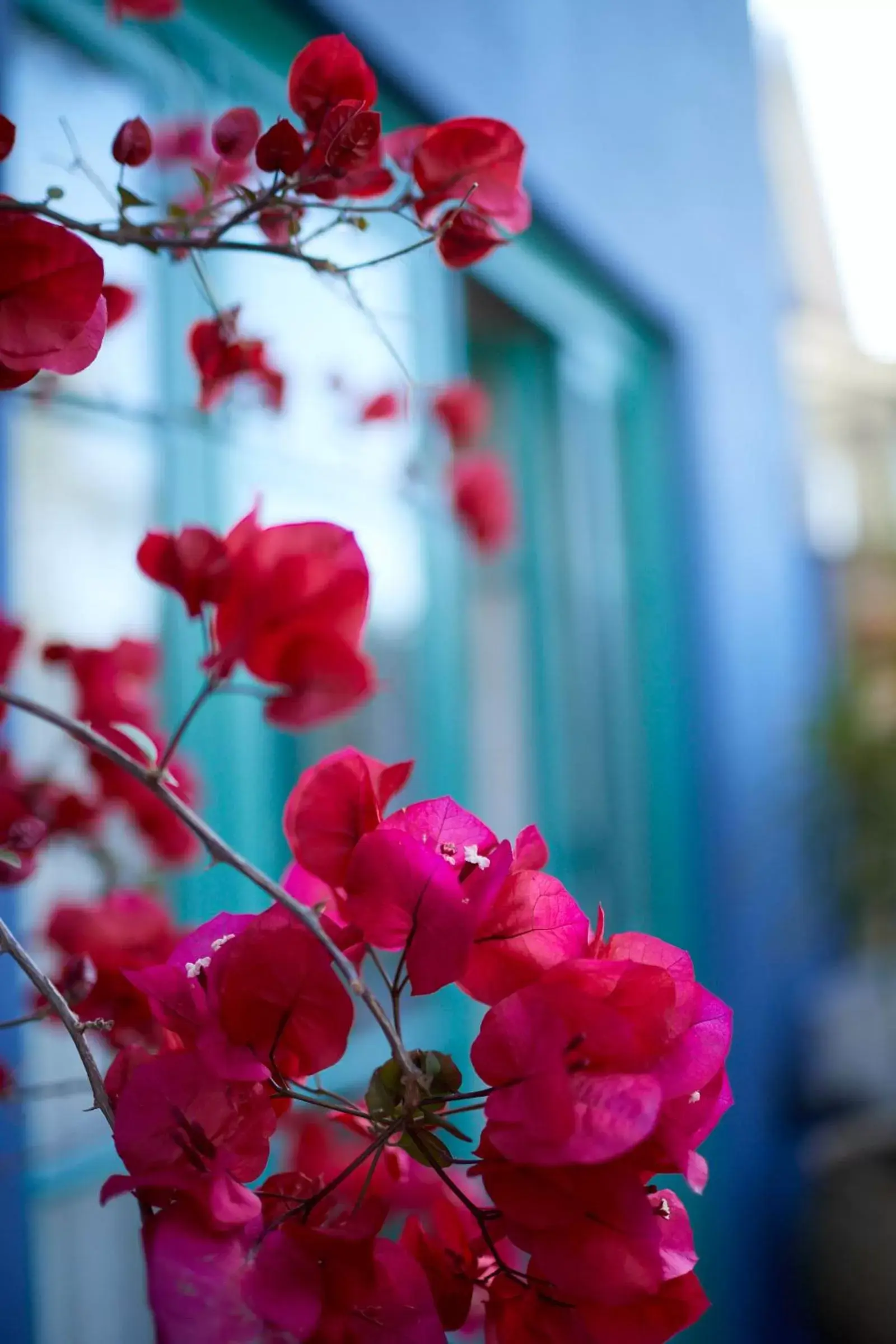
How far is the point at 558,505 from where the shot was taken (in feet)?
8.93

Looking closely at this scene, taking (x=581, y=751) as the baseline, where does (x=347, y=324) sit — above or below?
above

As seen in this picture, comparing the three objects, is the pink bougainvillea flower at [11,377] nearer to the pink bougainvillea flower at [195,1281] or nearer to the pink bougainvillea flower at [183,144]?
the pink bougainvillea flower at [195,1281]

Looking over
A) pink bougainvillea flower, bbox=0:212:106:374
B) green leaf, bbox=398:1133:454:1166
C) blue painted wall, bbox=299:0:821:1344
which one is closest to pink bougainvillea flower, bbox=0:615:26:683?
pink bougainvillea flower, bbox=0:212:106:374

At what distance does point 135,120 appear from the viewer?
49 cm

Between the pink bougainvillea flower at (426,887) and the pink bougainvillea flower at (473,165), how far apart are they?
0.24 meters

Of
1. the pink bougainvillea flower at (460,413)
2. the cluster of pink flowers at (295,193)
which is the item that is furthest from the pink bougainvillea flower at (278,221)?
the pink bougainvillea flower at (460,413)

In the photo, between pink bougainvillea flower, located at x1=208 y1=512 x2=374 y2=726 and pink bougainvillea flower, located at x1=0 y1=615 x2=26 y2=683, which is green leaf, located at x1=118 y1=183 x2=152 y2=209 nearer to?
pink bougainvillea flower, located at x1=208 y1=512 x2=374 y2=726

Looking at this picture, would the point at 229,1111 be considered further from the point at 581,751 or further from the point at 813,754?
the point at 813,754

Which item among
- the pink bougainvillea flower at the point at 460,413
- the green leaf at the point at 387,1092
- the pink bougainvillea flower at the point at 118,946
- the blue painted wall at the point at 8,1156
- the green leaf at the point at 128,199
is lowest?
the blue painted wall at the point at 8,1156

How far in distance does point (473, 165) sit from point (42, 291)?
0.60 ft

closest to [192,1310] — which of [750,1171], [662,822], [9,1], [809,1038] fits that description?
[9,1]

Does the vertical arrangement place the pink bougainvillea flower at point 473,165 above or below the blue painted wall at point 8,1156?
above

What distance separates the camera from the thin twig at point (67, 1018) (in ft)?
1.09

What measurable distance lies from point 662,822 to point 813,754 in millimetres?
573
